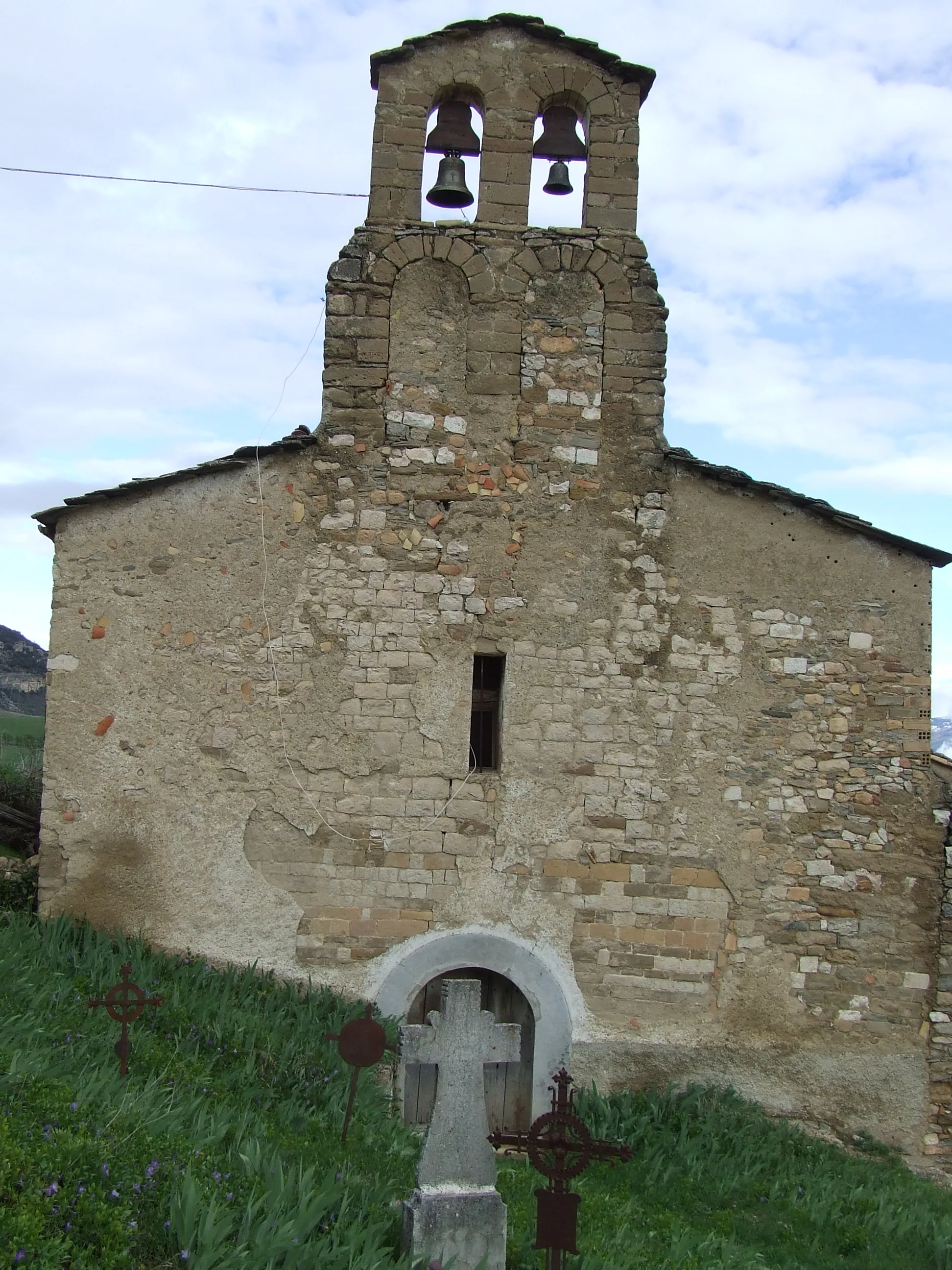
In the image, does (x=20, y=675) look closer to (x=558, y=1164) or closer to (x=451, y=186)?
(x=451, y=186)

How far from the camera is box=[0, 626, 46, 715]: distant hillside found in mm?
20656

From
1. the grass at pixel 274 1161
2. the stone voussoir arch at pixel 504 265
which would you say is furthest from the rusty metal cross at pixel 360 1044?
the stone voussoir arch at pixel 504 265

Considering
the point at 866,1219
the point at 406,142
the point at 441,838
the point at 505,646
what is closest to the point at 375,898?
the point at 441,838

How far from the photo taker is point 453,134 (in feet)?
28.0

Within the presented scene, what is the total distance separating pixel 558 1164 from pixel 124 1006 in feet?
8.41

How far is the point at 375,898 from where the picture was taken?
7.82 m

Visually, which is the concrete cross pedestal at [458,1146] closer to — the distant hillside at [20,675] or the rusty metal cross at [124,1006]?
the rusty metal cross at [124,1006]

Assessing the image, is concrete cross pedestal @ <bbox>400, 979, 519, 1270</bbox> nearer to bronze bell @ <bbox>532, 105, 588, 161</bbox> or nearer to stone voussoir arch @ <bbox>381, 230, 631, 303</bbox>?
stone voussoir arch @ <bbox>381, 230, 631, 303</bbox>

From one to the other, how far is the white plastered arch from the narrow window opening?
1.27 metres

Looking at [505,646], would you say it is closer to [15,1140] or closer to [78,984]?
[78,984]

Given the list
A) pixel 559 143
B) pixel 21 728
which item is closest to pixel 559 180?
pixel 559 143

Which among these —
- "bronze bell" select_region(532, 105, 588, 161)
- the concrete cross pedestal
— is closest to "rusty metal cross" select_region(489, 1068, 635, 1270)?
the concrete cross pedestal

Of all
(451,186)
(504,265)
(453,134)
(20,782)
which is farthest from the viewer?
(20,782)

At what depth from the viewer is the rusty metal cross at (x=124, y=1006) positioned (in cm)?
576
